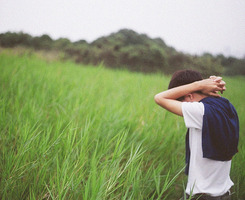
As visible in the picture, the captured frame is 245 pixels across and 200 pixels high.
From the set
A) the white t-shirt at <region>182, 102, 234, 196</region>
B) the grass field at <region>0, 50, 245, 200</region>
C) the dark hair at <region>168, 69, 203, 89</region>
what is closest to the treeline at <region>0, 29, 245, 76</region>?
the grass field at <region>0, 50, 245, 200</region>

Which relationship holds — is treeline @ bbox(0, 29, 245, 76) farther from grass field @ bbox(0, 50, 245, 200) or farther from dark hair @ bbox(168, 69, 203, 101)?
dark hair @ bbox(168, 69, 203, 101)

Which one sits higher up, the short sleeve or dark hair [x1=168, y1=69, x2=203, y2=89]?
dark hair [x1=168, y1=69, x2=203, y2=89]

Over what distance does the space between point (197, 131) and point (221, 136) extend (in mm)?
115

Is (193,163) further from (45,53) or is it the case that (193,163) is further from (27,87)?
(45,53)

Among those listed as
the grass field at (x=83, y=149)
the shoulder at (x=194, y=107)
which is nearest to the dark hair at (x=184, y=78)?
the shoulder at (x=194, y=107)

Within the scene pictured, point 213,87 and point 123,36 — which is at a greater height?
point 123,36

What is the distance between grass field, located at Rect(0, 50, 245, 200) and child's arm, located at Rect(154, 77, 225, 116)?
11.8 inches

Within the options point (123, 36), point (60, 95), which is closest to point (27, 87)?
point (60, 95)

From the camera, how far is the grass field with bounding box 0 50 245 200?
30.6 inches

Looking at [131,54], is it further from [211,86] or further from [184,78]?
[211,86]

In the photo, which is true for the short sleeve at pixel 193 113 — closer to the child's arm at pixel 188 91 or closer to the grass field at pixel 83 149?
the child's arm at pixel 188 91

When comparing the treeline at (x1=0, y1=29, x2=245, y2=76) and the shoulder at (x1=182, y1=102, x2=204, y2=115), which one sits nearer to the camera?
the shoulder at (x1=182, y1=102, x2=204, y2=115)

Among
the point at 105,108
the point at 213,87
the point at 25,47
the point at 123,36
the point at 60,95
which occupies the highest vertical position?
the point at 123,36

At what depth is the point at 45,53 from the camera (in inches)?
167
